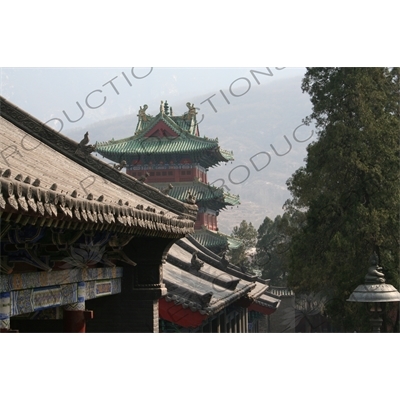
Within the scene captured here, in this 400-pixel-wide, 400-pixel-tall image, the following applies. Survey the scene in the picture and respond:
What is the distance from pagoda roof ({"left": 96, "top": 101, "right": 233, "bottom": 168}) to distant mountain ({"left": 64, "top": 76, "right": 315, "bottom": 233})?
94.1 metres

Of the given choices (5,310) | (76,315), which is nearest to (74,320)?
(76,315)

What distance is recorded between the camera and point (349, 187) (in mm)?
15867

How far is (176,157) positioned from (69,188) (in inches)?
1122

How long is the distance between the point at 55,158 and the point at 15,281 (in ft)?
9.16

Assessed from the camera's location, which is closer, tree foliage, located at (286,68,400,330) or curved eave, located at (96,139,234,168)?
tree foliage, located at (286,68,400,330)

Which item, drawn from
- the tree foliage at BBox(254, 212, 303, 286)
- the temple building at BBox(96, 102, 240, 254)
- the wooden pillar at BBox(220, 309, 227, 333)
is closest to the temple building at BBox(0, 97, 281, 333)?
the wooden pillar at BBox(220, 309, 227, 333)

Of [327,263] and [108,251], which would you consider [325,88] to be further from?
[108,251]

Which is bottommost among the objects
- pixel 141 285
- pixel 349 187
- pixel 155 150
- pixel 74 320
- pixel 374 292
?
pixel 74 320

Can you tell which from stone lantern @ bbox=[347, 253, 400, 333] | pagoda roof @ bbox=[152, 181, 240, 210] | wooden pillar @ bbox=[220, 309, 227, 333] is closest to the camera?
stone lantern @ bbox=[347, 253, 400, 333]

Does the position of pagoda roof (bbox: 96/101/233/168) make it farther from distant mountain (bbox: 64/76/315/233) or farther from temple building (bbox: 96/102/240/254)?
distant mountain (bbox: 64/76/315/233)

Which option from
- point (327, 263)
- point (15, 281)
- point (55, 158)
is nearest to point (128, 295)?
point (55, 158)

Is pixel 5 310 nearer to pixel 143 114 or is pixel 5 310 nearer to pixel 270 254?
pixel 143 114

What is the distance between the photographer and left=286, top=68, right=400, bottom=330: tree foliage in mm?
15109

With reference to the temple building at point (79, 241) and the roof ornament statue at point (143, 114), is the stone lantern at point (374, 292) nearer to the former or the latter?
the temple building at point (79, 241)
